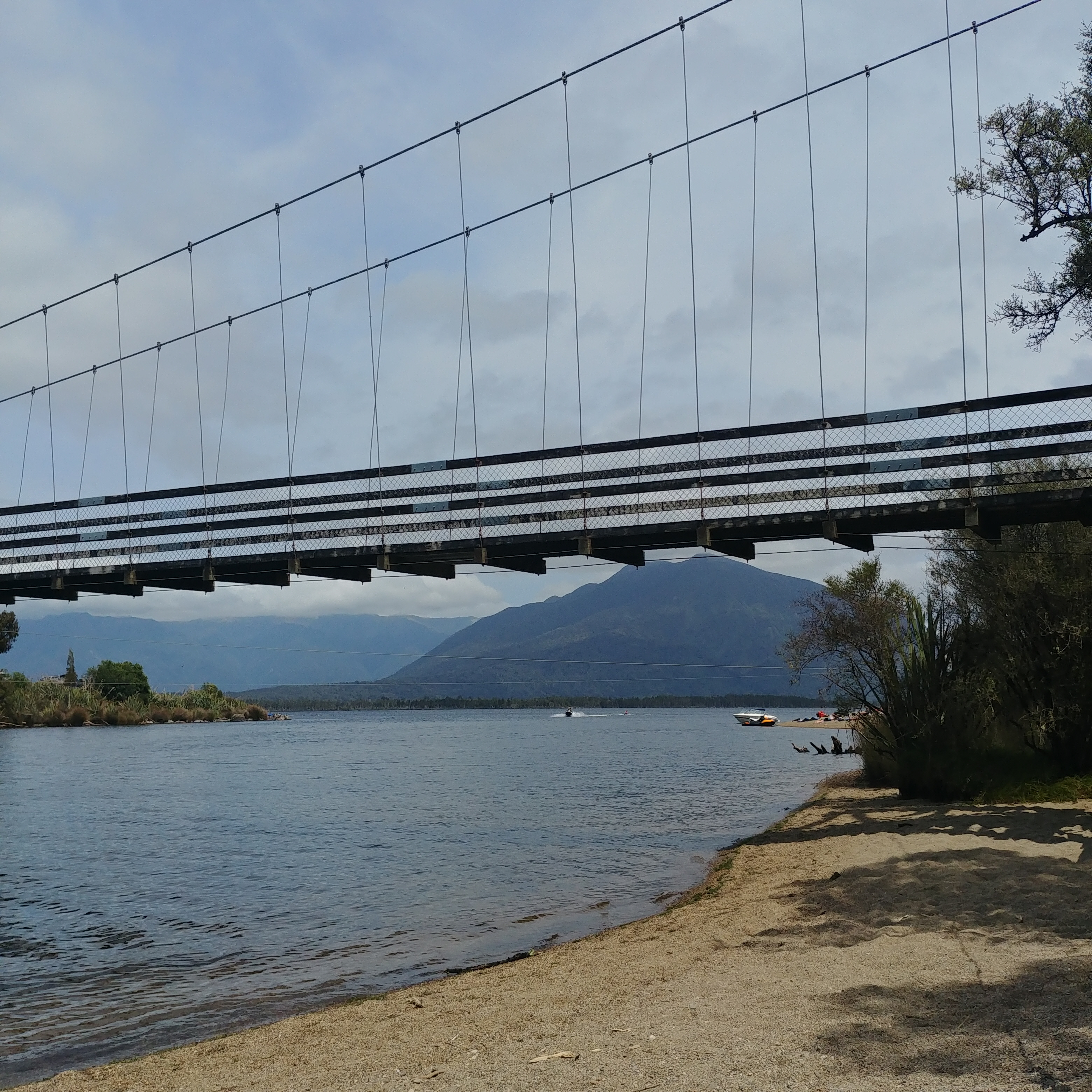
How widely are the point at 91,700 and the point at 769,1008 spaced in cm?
13418

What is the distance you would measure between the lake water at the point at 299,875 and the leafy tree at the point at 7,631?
80997mm

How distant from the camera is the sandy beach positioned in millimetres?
7215

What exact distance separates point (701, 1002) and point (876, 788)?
22803mm

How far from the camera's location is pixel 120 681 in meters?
142

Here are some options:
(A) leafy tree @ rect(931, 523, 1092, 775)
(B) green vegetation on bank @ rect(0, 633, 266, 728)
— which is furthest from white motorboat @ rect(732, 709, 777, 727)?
(A) leafy tree @ rect(931, 523, 1092, 775)

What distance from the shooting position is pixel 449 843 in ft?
91.5

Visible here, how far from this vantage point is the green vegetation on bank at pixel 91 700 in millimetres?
121312

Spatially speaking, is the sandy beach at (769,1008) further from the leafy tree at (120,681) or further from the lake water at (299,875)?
the leafy tree at (120,681)

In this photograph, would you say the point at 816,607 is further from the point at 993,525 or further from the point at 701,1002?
the point at 701,1002

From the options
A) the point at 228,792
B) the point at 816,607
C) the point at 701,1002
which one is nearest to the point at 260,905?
the point at 701,1002

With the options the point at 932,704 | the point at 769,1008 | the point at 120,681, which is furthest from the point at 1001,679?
the point at 120,681

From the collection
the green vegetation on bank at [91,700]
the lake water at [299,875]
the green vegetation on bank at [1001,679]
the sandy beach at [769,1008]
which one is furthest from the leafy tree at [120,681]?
the sandy beach at [769,1008]

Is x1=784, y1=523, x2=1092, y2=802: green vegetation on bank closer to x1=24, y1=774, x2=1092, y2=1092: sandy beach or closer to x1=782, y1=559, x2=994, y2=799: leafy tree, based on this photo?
x1=782, y1=559, x2=994, y2=799: leafy tree

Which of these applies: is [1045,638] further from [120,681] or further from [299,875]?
[120,681]
